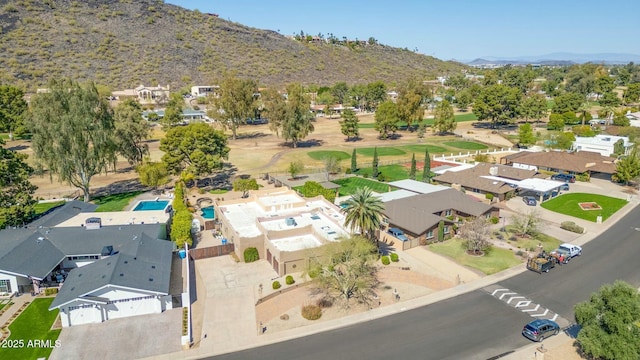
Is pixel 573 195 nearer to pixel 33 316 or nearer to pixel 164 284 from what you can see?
pixel 164 284

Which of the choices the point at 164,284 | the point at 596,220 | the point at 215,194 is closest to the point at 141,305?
the point at 164,284

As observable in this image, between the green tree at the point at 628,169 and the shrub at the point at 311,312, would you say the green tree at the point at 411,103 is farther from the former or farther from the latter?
the shrub at the point at 311,312

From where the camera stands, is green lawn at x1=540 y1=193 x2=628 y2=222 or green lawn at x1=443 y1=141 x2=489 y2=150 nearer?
green lawn at x1=540 y1=193 x2=628 y2=222

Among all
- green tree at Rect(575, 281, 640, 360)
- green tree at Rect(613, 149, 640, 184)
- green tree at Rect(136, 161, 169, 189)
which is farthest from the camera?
green tree at Rect(613, 149, 640, 184)

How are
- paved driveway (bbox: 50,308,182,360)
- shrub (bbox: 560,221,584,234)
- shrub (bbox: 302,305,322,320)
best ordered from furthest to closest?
shrub (bbox: 560,221,584,234)
shrub (bbox: 302,305,322,320)
paved driveway (bbox: 50,308,182,360)

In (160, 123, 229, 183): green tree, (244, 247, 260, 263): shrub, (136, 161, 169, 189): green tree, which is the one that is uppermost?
(160, 123, 229, 183): green tree

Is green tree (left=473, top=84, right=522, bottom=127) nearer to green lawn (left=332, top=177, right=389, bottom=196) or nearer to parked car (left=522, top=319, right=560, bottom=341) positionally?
green lawn (left=332, top=177, right=389, bottom=196)

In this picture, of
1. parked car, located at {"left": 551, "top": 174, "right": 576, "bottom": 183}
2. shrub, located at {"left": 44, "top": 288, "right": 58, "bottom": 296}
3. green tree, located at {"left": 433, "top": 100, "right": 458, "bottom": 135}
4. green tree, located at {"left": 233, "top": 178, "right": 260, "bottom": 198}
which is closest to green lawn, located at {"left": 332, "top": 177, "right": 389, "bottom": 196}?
green tree, located at {"left": 233, "top": 178, "right": 260, "bottom": 198}
